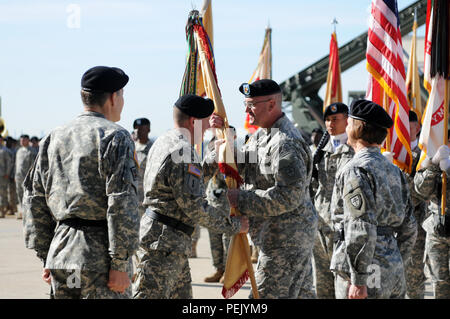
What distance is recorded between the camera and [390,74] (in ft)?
25.3

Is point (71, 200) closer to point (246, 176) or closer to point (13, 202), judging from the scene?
point (246, 176)

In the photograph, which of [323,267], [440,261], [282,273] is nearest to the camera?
[282,273]

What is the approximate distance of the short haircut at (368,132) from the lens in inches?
181

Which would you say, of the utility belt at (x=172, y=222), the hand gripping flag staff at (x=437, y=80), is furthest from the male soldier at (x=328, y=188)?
the utility belt at (x=172, y=222)

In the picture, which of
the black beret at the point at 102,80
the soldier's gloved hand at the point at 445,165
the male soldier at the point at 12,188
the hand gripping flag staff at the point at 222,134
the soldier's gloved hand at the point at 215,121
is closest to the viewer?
the black beret at the point at 102,80

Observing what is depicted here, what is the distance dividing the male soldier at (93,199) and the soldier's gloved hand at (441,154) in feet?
12.6

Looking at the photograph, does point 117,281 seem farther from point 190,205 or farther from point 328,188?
point 328,188

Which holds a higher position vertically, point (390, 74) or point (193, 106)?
point (390, 74)

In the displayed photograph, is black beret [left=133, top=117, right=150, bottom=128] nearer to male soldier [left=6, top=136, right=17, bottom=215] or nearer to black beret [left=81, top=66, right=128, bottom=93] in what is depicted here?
black beret [left=81, top=66, right=128, bottom=93]

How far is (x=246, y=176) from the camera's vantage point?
5379 millimetres

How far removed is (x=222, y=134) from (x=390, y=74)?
3.08 metres

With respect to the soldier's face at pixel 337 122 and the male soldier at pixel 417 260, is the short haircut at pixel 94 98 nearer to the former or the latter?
the soldier's face at pixel 337 122

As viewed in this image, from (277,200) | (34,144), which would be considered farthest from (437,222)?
(34,144)
